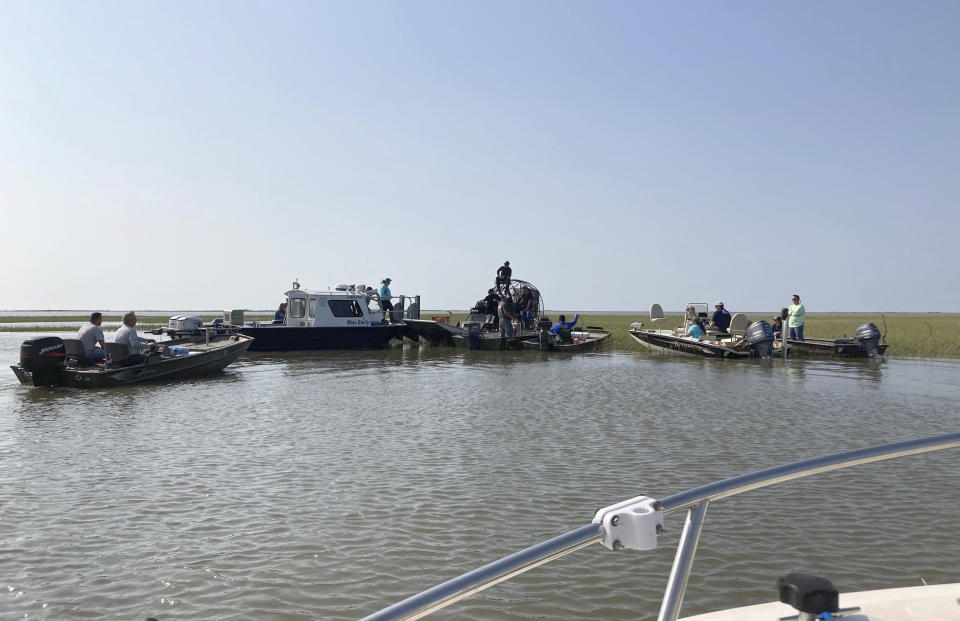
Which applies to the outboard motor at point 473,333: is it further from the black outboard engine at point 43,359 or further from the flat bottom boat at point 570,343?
the black outboard engine at point 43,359

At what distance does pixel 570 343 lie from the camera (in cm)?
3191

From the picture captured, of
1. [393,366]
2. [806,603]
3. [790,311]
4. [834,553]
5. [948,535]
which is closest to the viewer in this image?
[806,603]

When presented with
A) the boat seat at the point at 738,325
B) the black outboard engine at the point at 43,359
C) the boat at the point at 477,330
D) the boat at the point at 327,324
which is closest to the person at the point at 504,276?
the boat at the point at 477,330

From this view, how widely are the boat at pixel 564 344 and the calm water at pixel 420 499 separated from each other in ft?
50.8

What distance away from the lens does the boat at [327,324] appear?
29875 mm

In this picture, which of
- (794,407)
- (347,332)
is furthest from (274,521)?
(347,332)

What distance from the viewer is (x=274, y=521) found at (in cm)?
675

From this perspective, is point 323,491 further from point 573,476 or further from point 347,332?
point 347,332

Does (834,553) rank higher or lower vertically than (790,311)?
lower

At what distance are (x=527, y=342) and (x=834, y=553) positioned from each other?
25752 millimetres

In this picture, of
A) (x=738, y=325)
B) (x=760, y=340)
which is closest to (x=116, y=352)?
(x=760, y=340)

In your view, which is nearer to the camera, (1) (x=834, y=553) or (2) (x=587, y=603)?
(2) (x=587, y=603)

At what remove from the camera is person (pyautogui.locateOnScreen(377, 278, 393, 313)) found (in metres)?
33.4

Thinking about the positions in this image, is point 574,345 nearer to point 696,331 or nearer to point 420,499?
point 696,331
